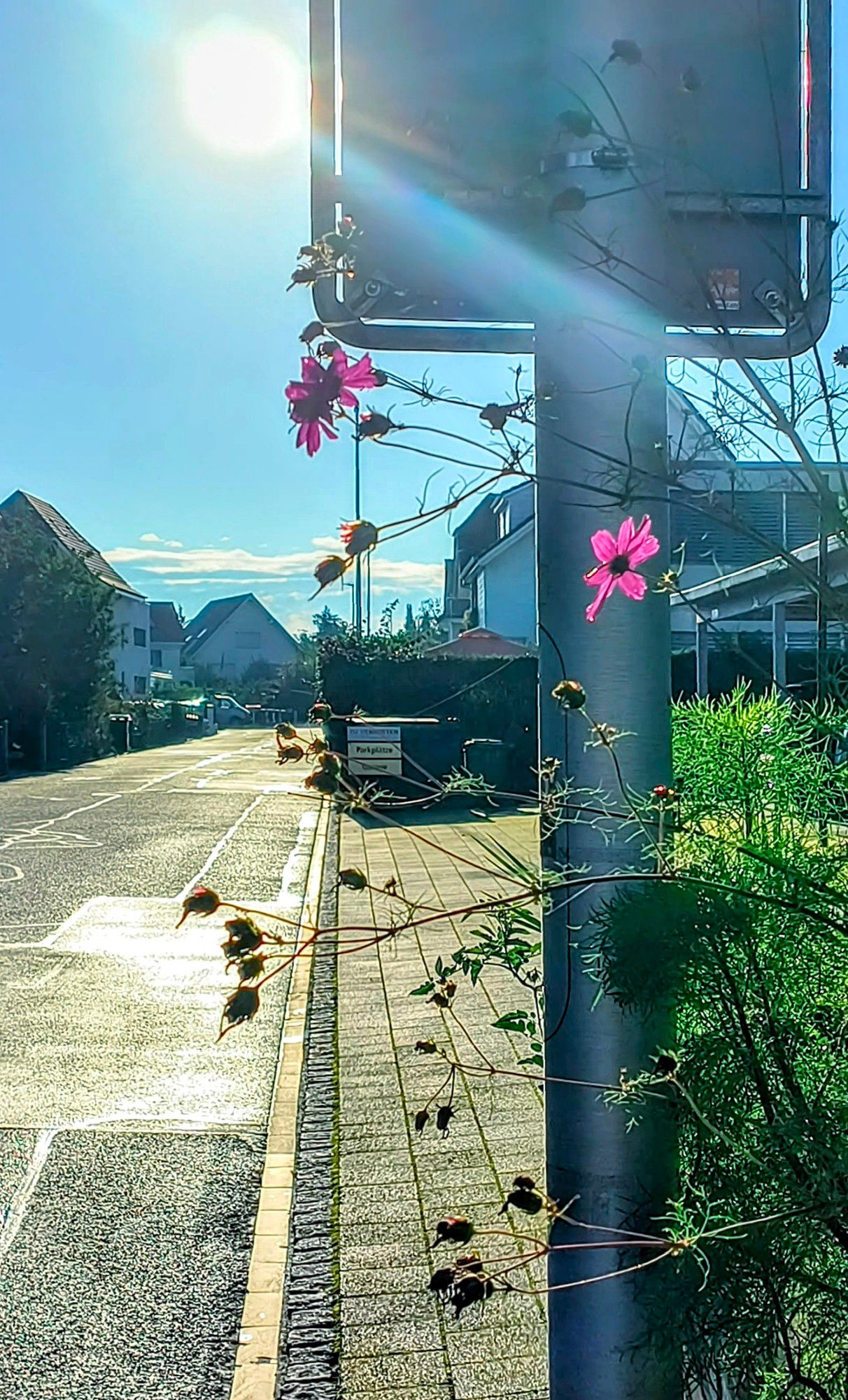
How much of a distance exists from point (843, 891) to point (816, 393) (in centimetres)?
65

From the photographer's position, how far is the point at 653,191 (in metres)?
1.76

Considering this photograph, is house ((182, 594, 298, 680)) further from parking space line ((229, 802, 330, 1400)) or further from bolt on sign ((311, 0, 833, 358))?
bolt on sign ((311, 0, 833, 358))

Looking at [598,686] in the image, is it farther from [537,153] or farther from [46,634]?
[46,634]

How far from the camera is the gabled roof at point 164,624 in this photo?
82.9 m

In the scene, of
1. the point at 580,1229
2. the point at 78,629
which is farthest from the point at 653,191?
the point at 78,629

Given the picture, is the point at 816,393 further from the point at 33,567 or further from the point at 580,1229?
the point at 33,567

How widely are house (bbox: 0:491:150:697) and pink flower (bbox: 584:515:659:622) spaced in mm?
37240

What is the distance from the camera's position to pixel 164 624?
83.1m

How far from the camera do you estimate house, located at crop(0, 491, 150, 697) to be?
148 feet

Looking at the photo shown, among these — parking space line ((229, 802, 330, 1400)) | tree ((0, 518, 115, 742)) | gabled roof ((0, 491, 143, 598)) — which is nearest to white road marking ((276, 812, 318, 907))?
parking space line ((229, 802, 330, 1400))

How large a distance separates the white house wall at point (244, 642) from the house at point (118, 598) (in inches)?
737

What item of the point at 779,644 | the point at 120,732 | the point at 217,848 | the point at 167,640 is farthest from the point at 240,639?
the point at 779,644

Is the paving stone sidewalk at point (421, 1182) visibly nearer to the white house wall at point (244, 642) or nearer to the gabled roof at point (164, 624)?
the gabled roof at point (164, 624)

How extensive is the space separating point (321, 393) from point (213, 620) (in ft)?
289
